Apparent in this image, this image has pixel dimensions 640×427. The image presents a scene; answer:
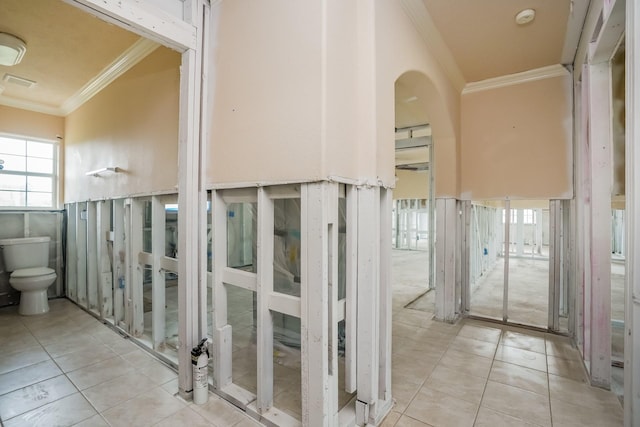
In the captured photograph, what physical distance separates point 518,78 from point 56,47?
173 inches

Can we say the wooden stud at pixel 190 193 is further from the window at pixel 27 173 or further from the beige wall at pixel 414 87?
the window at pixel 27 173

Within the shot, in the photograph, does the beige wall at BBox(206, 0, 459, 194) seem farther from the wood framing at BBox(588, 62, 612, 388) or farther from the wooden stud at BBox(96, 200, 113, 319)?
the wooden stud at BBox(96, 200, 113, 319)

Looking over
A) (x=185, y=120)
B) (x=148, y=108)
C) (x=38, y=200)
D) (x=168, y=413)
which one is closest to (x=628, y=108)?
(x=185, y=120)

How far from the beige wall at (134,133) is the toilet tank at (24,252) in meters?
0.69

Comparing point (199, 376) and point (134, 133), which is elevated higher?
point (134, 133)

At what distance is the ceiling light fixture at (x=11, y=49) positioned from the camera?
93.5 inches

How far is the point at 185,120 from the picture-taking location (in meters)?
1.85

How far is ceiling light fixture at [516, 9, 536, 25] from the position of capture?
7.02ft

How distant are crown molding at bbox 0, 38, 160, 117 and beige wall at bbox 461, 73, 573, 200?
3.28 meters

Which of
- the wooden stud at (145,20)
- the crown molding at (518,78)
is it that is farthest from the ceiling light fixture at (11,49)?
the crown molding at (518,78)

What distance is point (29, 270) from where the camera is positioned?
11.1ft

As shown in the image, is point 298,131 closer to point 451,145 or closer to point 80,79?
point 451,145

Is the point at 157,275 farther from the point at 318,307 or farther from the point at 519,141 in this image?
the point at 519,141

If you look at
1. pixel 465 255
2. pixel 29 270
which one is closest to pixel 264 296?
pixel 465 255
